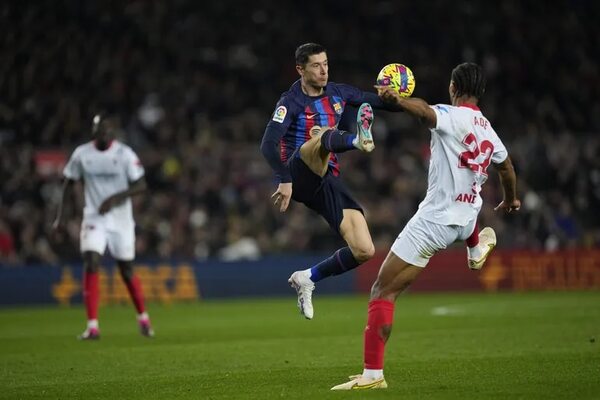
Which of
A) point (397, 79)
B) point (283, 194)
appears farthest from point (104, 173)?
point (397, 79)

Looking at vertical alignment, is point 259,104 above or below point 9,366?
above

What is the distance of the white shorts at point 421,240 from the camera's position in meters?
8.57

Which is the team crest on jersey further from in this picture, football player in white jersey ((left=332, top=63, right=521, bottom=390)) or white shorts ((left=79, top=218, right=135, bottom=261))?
white shorts ((left=79, top=218, right=135, bottom=261))

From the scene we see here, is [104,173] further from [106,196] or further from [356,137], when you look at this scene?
[356,137]

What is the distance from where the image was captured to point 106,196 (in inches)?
595

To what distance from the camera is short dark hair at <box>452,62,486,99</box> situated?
28.1 feet

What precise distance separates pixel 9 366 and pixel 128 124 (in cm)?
1491

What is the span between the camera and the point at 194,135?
2630 centimetres

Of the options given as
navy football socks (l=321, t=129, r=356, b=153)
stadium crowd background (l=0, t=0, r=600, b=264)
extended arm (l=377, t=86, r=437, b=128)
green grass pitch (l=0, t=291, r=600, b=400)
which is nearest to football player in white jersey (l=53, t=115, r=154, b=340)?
green grass pitch (l=0, t=291, r=600, b=400)

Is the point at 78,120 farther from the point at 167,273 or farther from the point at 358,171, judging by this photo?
the point at 358,171

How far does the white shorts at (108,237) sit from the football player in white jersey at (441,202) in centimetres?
689

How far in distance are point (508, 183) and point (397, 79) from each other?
4.60 ft

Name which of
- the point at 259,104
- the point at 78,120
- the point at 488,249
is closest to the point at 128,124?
the point at 78,120

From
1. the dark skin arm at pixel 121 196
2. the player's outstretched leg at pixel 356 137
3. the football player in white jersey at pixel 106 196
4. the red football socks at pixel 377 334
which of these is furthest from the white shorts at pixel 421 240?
the dark skin arm at pixel 121 196
